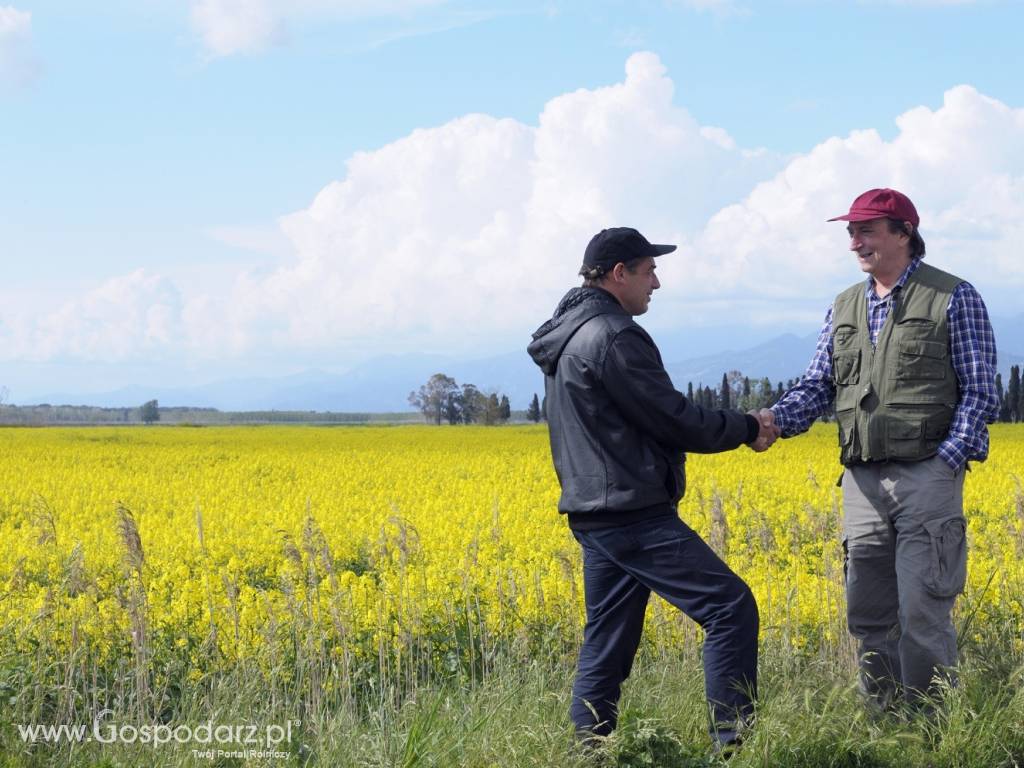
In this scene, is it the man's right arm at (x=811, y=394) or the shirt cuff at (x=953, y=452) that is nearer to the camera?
the shirt cuff at (x=953, y=452)

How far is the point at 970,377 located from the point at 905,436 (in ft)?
1.27

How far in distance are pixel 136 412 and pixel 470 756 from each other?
150m

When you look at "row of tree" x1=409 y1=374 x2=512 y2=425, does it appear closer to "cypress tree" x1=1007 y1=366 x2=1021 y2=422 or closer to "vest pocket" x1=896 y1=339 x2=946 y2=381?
"cypress tree" x1=1007 y1=366 x2=1021 y2=422

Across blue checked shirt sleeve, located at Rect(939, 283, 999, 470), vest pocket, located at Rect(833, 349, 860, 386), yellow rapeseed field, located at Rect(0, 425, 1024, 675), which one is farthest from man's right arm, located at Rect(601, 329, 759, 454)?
yellow rapeseed field, located at Rect(0, 425, 1024, 675)

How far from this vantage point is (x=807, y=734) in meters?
4.08

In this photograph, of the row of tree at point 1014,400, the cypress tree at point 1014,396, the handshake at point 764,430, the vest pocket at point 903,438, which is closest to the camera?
the vest pocket at point 903,438

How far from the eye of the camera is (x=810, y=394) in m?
5.04

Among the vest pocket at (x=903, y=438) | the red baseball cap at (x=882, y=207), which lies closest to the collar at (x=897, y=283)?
the red baseball cap at (x=882, y=207)

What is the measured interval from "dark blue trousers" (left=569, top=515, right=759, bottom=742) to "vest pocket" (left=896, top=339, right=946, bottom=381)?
1260 millimetres

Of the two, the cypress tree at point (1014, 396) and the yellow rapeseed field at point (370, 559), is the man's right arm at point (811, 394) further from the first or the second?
the cypress tree at point (1014, 396)

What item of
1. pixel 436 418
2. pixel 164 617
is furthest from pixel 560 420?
pixel 436 418

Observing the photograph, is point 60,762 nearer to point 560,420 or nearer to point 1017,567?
point 560,420

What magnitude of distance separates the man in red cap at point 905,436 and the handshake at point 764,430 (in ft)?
0.07

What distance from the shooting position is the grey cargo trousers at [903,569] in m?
4.38
